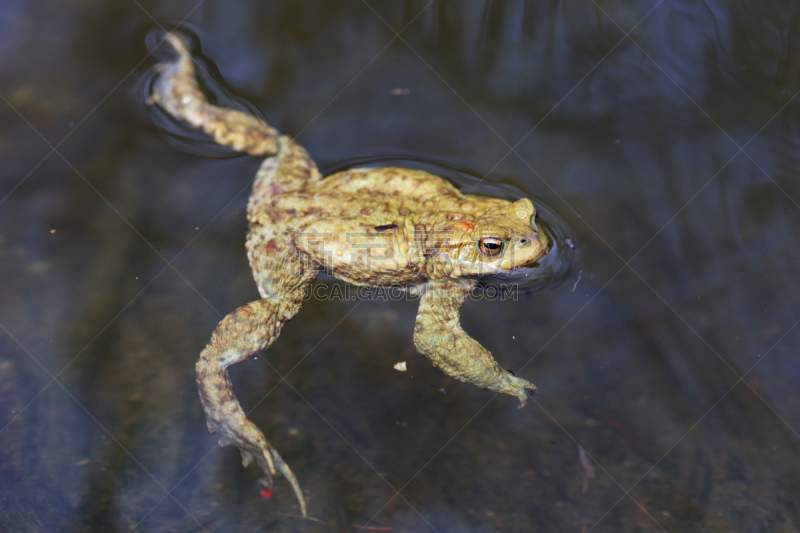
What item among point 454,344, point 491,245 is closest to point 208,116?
point 491,245

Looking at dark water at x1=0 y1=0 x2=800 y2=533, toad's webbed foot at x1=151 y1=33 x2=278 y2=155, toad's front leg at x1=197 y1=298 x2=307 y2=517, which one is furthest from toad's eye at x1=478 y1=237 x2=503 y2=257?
toad's webbed foot at x1=151 y1=33 x2=278 y2=155

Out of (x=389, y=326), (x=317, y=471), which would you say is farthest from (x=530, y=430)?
(x=317, y=471)

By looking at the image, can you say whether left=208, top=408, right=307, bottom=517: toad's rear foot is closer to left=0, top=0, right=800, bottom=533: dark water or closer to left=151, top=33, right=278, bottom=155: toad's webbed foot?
left=0, top=0, right=800, bottom=533: dark water

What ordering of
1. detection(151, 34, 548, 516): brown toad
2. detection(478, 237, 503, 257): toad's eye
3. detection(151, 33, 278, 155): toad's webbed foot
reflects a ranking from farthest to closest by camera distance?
detection(151, 33, 278, 155): toad's webbed foot → detection(151, 34, 548, 516): brown toad → detection(478, 237, 503, 257): toad's eye

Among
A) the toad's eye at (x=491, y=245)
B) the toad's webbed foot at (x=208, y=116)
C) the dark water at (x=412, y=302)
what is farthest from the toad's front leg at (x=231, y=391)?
the toad's eye at (x=491, y=245)

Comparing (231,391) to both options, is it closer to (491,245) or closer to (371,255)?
(371,255)

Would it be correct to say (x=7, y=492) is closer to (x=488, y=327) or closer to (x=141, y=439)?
(x=141, y=439)

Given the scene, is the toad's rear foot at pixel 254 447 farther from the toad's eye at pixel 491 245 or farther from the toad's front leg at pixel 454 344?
the toad's eye at pixel 491 245
